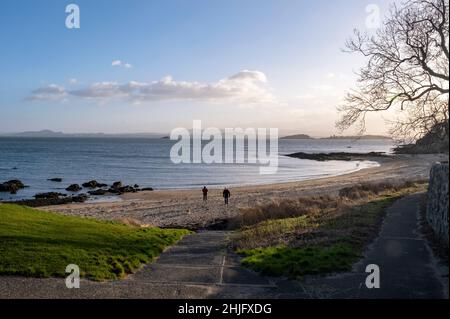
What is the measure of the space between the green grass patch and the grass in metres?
3.67

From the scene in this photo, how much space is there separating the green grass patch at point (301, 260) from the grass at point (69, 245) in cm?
367

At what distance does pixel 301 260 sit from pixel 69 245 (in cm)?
766

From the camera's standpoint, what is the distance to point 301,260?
13414 millimetres

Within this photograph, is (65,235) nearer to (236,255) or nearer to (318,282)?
(236,255)

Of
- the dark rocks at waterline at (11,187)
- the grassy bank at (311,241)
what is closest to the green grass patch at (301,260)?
the grassy bank at (311,241)

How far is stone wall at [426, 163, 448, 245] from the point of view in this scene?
13.2 m

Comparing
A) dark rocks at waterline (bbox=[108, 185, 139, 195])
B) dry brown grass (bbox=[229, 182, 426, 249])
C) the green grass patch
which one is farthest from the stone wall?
dark rocks at waterline (bbox=[108, 185, 139, 195])

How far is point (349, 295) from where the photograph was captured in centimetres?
1055

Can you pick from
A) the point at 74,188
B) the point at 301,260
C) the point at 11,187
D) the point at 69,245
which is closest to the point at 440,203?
the point at 301,260

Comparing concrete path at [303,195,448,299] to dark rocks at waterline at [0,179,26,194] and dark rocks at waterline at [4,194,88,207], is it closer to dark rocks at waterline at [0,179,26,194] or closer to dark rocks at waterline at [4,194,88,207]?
dark rocks at waterline at [4,194,88,207]

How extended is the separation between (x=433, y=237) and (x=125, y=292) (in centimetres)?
974

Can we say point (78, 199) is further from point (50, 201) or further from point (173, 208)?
point (173, 208)

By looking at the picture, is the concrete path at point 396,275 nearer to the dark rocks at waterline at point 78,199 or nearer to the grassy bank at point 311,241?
the grassy bank at point 311,241

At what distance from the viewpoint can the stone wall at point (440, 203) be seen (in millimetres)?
13246
